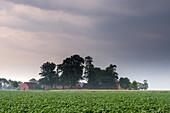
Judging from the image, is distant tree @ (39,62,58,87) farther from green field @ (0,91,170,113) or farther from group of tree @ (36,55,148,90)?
green field @ (0,91,170,113)

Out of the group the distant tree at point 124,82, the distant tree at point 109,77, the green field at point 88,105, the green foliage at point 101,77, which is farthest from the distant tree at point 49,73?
the green field at point 88,105

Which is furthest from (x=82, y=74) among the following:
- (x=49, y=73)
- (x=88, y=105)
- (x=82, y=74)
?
(x=88, y=105)

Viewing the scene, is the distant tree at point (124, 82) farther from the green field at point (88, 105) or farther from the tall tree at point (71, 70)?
the green field at point (88, 105)

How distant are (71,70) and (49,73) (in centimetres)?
1762

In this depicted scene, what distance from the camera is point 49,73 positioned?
5271 inches

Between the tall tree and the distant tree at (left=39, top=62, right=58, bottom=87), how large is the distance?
6.71 metres

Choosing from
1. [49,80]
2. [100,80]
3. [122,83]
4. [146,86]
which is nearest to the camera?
[100,80]

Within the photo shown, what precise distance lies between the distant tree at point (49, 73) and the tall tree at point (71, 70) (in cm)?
671

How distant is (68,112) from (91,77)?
10565cm

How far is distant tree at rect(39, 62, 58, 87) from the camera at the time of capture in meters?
133

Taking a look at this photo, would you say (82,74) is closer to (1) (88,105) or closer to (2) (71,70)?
(2) (71,70)

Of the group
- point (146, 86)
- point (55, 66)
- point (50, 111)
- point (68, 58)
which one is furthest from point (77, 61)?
point (50, 111)

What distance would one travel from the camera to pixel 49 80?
133 meters

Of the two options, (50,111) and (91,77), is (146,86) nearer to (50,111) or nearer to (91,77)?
(91,77)
